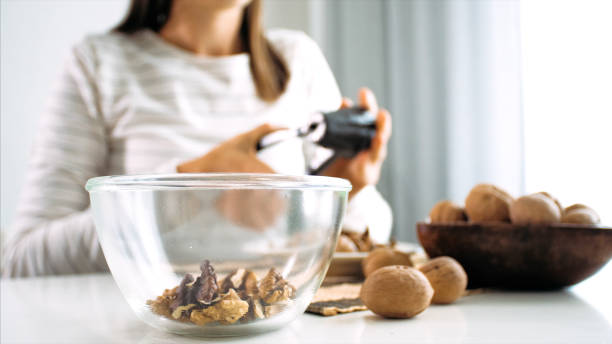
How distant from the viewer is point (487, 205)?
546 millimetres

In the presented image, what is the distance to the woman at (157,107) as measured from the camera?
1.03 meters

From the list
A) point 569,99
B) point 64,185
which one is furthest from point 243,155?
point 569,99

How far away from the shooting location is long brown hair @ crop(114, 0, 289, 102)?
1.26 m

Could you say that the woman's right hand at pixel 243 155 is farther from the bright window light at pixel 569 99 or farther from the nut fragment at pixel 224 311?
the bright window light at pixel 569 99

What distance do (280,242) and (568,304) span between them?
306 millimetres

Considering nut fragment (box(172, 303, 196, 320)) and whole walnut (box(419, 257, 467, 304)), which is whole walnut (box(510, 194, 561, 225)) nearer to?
whole walnut (box(419, 257, 467, 304))

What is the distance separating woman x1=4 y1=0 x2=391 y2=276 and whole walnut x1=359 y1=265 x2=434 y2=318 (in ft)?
1.53

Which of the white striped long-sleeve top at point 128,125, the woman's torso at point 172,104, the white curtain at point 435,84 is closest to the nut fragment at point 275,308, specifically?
the white striped long-sleeve top at point 128,125

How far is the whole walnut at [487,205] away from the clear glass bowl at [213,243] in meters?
0.24

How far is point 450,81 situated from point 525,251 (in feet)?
4.36

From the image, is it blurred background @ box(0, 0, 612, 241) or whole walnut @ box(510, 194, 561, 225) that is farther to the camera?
blurred background @ box(0, 0, 612, 241)

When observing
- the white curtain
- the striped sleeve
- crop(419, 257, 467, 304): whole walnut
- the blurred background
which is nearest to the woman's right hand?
crop(419, 257, 467, 304): whole walnut

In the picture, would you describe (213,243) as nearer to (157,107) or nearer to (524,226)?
(524,226)

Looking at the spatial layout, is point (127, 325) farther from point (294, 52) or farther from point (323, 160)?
point (294, 52)
